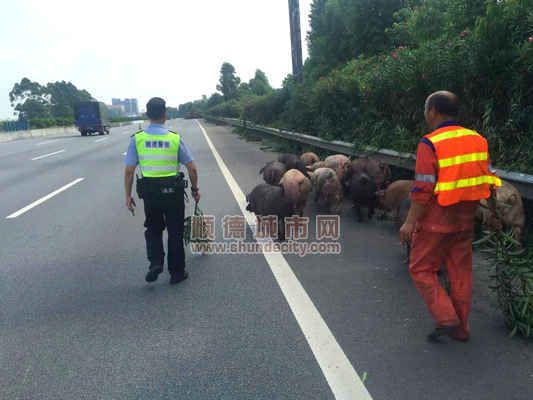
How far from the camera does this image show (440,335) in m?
3.14

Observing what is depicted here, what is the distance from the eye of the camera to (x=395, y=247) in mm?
5422

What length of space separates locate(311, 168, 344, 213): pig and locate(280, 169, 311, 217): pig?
59 cm

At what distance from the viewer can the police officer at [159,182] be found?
4.29m

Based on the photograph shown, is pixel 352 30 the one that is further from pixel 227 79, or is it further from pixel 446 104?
pixel 227 79

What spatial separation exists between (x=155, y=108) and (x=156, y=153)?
0.46 m

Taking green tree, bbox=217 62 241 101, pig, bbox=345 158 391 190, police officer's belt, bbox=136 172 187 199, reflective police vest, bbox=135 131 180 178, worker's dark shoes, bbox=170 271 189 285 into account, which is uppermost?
green tree, bbox=217 62 241 101

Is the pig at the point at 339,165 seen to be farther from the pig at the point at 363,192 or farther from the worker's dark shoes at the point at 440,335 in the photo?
the worker's dark shoes at the point at 440,335

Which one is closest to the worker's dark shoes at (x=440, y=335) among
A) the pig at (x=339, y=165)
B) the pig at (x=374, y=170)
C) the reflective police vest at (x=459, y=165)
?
the reflective police vest at (x=459, y=165)

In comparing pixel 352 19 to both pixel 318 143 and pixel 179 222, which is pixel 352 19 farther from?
pixel 179 222

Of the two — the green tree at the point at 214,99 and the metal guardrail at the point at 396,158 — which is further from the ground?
the green tree at the point at 214,99

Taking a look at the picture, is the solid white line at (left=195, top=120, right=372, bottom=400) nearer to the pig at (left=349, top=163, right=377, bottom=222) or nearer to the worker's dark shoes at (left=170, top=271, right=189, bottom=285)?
the worker's dark shoes at (left=170, top=271, right=189, bottom=285)

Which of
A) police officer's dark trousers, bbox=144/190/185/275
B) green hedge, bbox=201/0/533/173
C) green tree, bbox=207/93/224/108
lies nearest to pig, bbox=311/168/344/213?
green hedge, bbox=201/0/533/173

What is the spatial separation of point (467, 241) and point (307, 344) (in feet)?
4.76

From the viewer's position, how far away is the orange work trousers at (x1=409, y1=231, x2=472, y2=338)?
10.3ft
